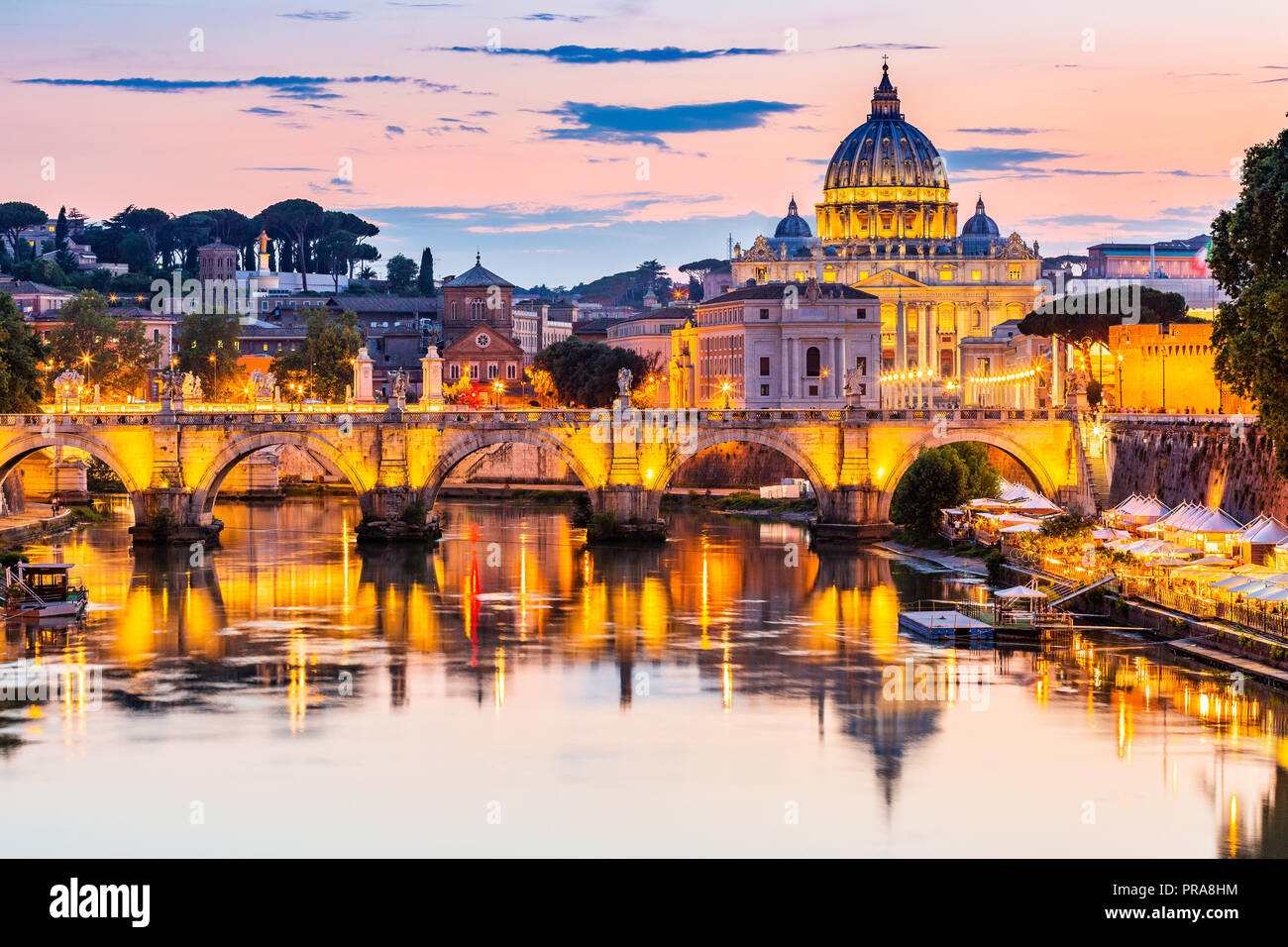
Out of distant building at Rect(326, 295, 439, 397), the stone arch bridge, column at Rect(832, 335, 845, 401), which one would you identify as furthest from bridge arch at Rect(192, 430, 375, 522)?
distant building at Rect(326, 295, 439, 397)

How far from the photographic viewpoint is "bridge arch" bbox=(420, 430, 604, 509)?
258 ft

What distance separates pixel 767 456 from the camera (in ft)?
359

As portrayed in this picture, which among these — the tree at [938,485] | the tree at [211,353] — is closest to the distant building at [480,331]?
the tree at [211,353]

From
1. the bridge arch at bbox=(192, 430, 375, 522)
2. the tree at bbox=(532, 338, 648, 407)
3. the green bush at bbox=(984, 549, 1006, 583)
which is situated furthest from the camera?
the tree at bbox=(532, 338, 648, 407)

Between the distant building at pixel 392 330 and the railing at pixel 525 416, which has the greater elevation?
the distant building at pixel 392 330

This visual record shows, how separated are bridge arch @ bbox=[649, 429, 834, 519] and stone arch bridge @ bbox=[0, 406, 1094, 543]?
0.06 m

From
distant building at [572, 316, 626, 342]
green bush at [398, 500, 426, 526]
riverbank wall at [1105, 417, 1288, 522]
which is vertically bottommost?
green bush at [398, 500, 426, 526]

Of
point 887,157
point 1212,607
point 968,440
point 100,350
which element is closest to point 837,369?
point 887,157

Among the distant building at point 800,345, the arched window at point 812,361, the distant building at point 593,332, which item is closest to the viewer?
the distant building at point 800,345

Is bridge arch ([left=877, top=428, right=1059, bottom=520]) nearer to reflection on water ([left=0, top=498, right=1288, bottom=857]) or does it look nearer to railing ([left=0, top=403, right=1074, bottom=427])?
railing ([left=0, top=403, right=1074, bottom=427])

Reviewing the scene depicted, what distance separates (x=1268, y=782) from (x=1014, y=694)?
8.78 metres

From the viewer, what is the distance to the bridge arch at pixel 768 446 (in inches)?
3086

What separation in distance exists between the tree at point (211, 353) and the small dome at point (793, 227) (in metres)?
59.0

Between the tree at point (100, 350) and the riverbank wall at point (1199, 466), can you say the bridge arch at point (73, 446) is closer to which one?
the riverbank wall at point (1199, 466)
